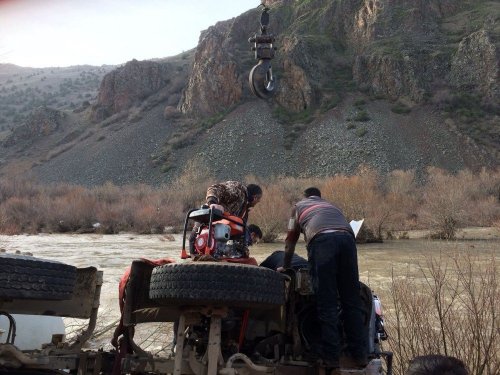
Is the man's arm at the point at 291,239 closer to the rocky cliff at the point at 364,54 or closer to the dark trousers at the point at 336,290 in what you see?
the dark trousers at the point at 336,290

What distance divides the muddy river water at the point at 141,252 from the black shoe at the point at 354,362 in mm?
4850

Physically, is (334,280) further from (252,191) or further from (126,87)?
(126,87)

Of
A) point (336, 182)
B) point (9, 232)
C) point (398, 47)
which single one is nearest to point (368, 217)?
point (336, 182)

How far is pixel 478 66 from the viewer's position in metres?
73.0

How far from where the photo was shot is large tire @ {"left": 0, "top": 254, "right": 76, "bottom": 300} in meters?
3.15

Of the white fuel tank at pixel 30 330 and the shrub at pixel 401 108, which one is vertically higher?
the shrub at pixel 401 108

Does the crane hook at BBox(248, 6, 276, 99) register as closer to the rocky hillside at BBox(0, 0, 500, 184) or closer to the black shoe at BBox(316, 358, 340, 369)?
the black shoe at BBox(316, 358, 340, 369)

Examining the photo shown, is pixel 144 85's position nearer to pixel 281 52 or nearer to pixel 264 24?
pixel 281 52

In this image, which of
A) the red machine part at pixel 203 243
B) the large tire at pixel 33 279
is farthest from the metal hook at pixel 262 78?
the large tire at pixel 33 279

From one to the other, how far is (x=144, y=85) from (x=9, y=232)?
64673mm

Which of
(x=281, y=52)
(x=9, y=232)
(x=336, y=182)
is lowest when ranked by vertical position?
(x=9, y=232)

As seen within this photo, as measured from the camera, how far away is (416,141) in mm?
65750

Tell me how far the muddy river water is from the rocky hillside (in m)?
38.3

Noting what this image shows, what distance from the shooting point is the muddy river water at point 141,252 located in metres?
12.0
